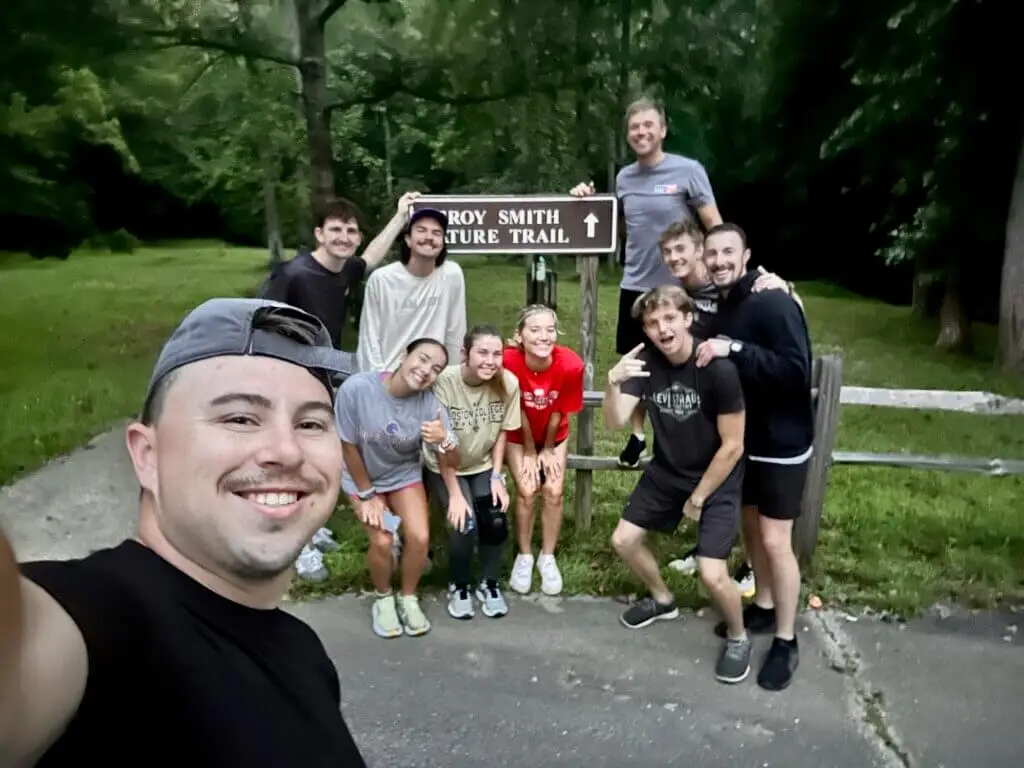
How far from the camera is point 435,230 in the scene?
4.32 meters

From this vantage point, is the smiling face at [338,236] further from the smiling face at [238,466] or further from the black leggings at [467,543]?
the smiling face at [238,466]

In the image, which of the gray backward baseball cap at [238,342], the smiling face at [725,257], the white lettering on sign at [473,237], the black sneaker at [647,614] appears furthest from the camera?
the white lettering on sign at [473,237]

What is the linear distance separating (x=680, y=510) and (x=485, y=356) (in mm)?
1075

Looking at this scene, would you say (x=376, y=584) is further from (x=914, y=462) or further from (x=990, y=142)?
(x=990, y=142)

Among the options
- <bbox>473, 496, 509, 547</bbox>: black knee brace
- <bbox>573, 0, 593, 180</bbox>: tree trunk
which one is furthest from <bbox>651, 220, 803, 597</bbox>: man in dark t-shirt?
<bbox>573, 0, 593, 180</bbox>: tree trunk

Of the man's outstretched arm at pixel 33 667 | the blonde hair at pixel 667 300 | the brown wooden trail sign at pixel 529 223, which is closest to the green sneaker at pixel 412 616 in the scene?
the blonde hair at pixel 667 300

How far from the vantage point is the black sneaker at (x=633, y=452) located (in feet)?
14.1

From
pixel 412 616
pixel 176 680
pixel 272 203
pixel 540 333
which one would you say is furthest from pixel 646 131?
pixel 272 203

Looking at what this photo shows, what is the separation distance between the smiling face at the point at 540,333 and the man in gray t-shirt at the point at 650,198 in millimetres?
527

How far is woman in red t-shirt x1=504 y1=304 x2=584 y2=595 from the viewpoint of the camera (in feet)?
14.0

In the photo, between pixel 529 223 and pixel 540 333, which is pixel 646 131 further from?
pixel 540 333

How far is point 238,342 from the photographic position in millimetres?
1503

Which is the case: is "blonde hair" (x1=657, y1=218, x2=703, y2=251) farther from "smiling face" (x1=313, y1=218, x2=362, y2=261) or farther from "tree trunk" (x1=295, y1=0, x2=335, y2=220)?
"tree trunk" (x1=295, y1=0, x2=335, y2=220)

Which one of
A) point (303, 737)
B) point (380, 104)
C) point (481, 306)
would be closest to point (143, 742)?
point (303, 737)
